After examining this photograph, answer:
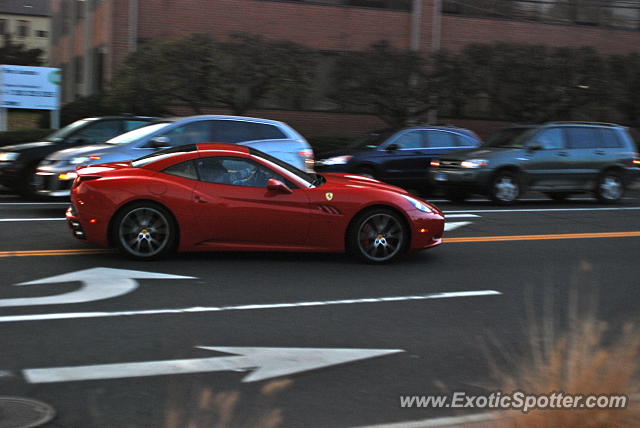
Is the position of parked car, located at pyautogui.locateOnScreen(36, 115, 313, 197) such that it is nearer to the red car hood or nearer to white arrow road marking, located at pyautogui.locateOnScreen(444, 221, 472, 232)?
white arrow road marking, located at pyautogui.locateOnScreen(444, 221, 472, 232)

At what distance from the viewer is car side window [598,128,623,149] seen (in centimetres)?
1802

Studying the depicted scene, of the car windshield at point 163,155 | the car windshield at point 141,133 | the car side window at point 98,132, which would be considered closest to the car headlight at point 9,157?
the car side window at point 98,132

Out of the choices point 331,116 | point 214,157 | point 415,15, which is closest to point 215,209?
point 214,157

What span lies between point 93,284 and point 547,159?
1164 centimetres

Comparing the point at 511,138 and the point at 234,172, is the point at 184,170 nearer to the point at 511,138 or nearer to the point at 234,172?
the point at 234,172

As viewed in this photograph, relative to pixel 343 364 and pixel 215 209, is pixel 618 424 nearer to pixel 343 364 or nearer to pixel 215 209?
pixel 343 364

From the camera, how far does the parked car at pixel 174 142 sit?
12.9 meters

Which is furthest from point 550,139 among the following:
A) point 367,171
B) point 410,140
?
point 367,171

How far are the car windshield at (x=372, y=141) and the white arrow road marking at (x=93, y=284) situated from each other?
32.6ft

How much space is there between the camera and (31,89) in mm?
21453

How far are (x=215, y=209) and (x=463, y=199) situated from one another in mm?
9529

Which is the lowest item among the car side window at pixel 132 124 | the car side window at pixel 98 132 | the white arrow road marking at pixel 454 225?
the white arrow road marking at pixel 454 225

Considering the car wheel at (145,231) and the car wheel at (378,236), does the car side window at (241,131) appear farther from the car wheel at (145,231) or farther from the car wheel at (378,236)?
the car wheel at (378,236)

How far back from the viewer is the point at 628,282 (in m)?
9.27
